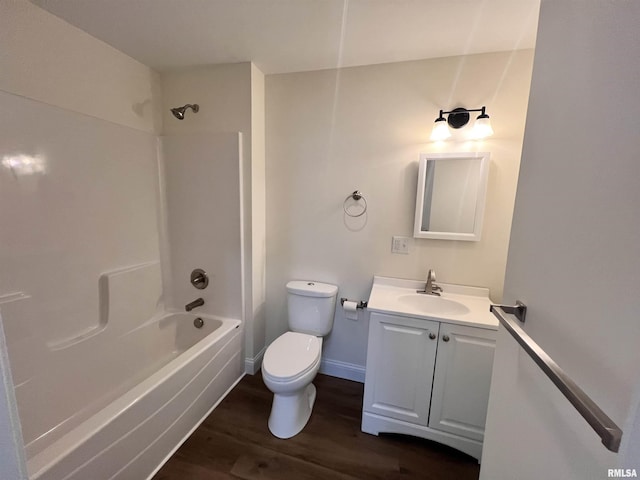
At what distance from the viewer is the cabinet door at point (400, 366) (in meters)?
1.47

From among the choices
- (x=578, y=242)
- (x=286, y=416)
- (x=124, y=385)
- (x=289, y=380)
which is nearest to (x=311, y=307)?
(x=289, y=380)

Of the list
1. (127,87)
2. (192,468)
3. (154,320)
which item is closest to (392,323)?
(192,468)

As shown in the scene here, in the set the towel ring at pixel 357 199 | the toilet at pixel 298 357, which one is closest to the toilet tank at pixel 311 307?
the toilet at pixel 298 357

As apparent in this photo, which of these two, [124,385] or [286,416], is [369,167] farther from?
[124,385]

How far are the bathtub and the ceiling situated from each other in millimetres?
1917

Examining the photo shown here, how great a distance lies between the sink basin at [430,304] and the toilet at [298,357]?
53 cm

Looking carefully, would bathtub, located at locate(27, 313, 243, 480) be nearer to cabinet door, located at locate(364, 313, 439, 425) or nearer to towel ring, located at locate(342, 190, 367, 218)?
cabinet door, located at locate(364, 313, 439, 425)

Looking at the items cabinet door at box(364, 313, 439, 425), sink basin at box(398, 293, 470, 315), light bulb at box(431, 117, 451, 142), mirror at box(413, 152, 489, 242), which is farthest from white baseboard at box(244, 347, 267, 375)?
light bulb at box(431, 117, 451, 142)

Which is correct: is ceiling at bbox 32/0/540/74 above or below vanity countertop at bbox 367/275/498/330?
above

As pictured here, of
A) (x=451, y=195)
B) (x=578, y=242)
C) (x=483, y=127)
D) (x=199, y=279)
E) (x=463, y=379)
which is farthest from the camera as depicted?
(x=199, y=279)

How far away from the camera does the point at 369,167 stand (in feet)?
6.12

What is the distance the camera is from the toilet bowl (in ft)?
4.86

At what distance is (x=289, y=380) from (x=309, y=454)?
435 mm

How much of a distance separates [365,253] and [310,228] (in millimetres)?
475
